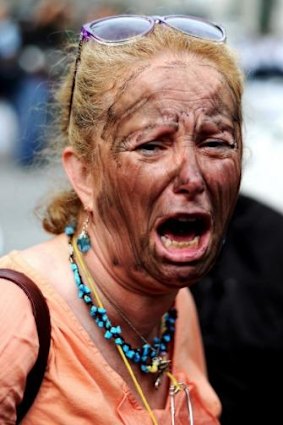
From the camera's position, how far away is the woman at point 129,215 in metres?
2.48

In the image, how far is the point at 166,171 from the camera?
2486 millimetres

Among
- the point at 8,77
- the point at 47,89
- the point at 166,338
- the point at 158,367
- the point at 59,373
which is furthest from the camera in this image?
the point at 8,77

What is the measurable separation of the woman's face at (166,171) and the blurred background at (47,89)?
55cm

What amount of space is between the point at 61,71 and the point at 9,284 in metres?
1.07

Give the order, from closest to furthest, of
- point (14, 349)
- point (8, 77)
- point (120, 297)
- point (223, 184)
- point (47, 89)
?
point (14, 349)
point (223, 184)
point (120, 297)
point (47, 89)
point (8, 77)

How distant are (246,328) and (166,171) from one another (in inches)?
70.0

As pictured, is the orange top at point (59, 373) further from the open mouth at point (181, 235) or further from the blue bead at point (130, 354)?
the open mouth at point (181, 235)

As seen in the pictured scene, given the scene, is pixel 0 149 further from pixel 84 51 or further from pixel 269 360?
pixel 84 51

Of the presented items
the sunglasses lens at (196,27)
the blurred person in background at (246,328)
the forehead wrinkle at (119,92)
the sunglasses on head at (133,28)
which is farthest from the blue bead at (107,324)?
the blurred person in background at (246,328)

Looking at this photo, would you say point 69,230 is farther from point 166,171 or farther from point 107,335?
point 166,171

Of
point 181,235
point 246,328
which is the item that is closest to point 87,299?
point 181,235

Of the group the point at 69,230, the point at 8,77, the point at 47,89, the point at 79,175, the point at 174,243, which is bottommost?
the point at 174,243

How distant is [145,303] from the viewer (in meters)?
2.73

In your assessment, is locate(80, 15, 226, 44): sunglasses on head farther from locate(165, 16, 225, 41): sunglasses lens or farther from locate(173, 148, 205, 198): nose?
locate(173, 148, 205, 198): nose
